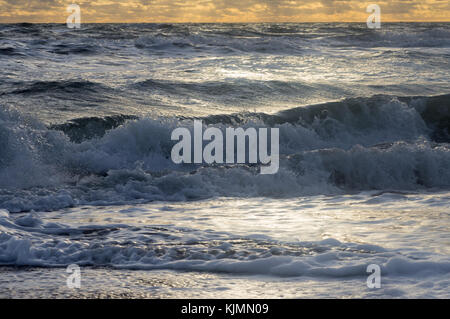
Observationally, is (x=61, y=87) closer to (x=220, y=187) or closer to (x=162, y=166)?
(x=162, y=166)

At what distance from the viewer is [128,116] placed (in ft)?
37.9

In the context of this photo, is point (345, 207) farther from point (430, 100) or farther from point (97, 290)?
point (430, 100)

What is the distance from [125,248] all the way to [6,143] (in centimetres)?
485

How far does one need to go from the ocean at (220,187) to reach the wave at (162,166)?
3cm

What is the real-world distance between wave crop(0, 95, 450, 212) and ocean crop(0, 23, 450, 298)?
33 mm

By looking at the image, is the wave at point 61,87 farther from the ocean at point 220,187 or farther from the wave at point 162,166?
the wave at point 162,166

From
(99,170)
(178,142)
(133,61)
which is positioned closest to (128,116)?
(178,142)

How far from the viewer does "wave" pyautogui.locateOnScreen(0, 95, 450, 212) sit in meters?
7.92
